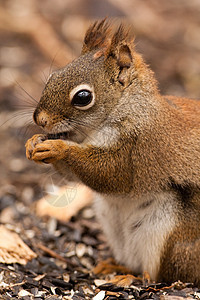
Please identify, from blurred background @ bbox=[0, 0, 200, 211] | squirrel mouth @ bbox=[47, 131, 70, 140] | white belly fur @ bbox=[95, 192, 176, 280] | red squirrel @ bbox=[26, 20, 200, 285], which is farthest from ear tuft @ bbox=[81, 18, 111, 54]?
blurred background @ bbox=[0, 0, 200, 211]

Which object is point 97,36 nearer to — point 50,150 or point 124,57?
point 124,57

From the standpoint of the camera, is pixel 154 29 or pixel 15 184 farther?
pixel 154 29

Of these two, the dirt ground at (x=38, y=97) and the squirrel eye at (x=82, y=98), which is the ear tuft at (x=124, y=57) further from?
the dirt ground at (x=38, y=97)

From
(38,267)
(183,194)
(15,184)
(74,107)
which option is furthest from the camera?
(15,184)

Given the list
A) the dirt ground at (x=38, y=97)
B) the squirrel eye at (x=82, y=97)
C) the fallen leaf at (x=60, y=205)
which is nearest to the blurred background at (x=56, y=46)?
the dirt ground at (x=38, y=97)

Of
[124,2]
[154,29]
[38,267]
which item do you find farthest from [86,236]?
[124,2]

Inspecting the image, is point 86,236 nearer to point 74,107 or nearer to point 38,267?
point 38,267
